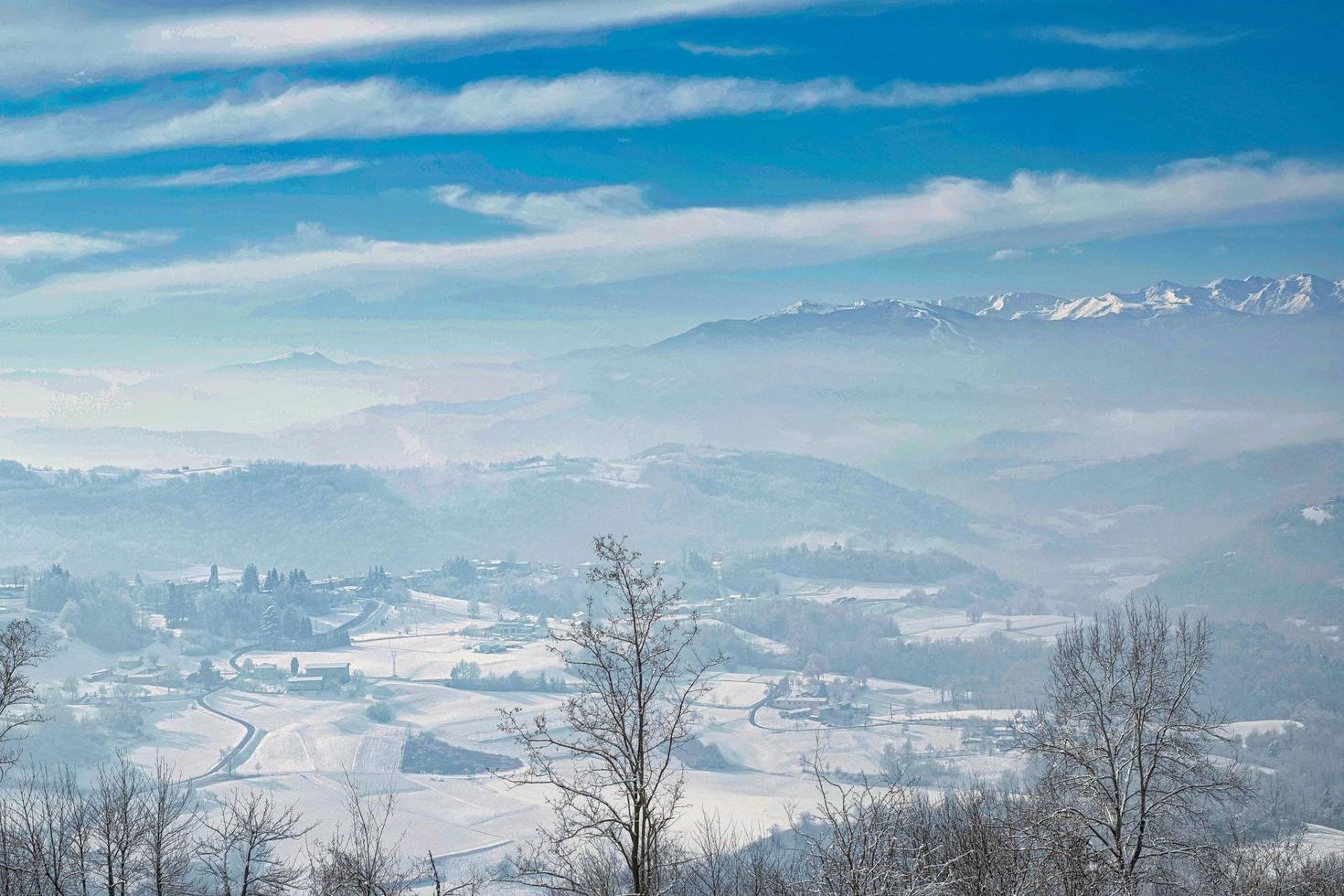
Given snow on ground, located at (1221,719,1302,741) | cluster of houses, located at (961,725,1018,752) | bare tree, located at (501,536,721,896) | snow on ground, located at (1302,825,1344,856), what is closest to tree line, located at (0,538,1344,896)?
bare tree, located at (501,536,721,896)

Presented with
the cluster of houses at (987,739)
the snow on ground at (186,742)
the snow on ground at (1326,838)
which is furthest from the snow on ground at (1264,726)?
the snow on ground at (186,742)

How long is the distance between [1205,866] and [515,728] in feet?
48.2

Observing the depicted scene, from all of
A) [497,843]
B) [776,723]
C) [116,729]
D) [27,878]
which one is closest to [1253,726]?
[776,723]

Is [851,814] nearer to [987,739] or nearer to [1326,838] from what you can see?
[1326,838]

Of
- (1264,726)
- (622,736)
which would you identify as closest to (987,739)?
(1264,726)

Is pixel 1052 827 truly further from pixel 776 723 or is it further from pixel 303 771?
pixel 776 723

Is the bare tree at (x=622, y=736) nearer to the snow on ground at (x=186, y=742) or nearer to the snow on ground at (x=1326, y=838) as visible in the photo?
the snow on ground at (x=1326, y=838)

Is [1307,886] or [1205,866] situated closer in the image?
[1205,866]

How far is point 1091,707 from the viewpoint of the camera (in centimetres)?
2828

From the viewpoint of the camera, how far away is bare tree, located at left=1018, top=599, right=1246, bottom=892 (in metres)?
26.1

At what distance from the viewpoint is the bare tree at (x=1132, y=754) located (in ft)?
85.7

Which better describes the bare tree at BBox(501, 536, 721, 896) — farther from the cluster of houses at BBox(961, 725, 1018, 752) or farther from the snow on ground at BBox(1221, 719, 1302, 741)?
the snow on ground at BBox(1221, 719, 1302, 741)

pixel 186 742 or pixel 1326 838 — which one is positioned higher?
pixel 1326 838

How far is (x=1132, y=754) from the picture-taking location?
2698 centimetres
